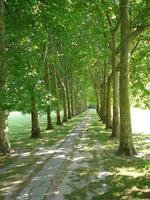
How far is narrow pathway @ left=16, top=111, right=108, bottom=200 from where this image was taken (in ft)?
38.2

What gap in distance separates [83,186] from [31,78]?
27.7 feet

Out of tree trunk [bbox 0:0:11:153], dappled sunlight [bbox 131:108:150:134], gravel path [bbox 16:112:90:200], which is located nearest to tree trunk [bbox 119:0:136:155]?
gravel path [bbox 16:112:90:200]

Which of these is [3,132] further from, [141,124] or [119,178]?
[141,124]

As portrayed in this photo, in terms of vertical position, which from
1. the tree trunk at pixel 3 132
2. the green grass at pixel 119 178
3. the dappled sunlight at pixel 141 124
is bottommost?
the green grass at pixel 119 178

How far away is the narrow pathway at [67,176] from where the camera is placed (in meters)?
11.7

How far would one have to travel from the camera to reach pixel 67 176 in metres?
14.2

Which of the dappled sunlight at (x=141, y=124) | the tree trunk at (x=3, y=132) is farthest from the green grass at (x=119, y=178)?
the dappled sunlight at (x=141, y=124)

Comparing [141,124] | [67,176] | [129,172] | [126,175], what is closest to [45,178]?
[67,176]

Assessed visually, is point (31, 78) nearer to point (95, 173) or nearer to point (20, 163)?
point (20, 163)

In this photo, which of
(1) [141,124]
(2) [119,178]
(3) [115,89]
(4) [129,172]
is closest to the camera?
(2) [119,178]

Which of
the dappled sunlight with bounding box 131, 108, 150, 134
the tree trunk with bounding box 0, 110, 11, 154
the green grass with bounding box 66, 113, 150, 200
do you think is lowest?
the green grass with bounding box 66, 113, 150, 200

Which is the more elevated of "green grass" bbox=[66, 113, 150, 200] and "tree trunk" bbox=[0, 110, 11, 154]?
"tree trunk" bbox=[0, 110, 11, 154]

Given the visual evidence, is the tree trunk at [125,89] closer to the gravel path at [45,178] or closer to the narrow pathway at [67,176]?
the narrow pathway at [67,176]

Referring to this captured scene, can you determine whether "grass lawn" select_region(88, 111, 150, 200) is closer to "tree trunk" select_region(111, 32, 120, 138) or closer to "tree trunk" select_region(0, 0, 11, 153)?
"tree trunk" select_region(111, 32, 120, 138)
